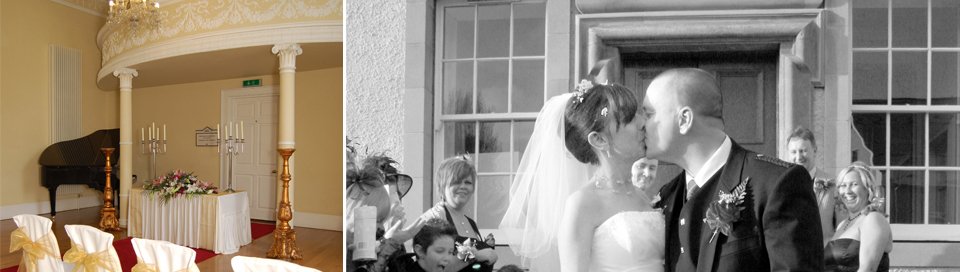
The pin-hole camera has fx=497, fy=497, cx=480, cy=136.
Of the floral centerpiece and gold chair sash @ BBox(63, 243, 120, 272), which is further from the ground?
the floral centerpiece

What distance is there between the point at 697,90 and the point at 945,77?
0.93 m

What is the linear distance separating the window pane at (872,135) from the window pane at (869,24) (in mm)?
281

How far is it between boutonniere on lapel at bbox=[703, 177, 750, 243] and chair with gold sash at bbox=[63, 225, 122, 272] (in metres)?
3.00

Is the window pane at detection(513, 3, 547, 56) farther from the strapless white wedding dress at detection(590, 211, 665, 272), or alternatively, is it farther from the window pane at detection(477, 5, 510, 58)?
the strapless white wedding dress at detection(590, 211, 665, 272)

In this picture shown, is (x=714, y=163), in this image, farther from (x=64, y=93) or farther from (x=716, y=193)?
(x=64, y=93)

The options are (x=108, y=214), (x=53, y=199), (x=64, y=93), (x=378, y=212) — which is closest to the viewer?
(x=378, y=212)

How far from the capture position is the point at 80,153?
23.9 feet

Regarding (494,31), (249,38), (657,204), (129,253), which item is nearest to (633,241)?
(657,204)

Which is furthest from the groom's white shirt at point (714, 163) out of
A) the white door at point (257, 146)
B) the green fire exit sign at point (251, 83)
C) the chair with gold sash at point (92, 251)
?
the green fire exit sign at point (251, 83)

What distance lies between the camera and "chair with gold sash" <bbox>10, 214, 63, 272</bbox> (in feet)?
10.1

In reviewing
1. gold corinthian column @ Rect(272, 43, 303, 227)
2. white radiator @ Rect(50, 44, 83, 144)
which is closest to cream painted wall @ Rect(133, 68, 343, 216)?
white radiator @ Rect(50, 44, 83, 144)

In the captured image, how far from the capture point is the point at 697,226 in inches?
74.9

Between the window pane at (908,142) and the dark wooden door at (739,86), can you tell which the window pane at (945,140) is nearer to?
the window pane at (908,142)

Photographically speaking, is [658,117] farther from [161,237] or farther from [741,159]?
[161,237]
